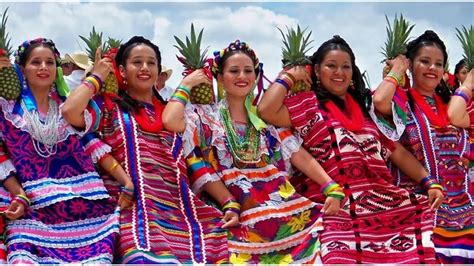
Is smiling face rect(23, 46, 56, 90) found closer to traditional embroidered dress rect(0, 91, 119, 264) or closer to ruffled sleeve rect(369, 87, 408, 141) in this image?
traditional embroidered dress rect(0, 91, 119, 264)

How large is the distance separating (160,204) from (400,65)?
2.21m

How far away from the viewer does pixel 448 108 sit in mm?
5711

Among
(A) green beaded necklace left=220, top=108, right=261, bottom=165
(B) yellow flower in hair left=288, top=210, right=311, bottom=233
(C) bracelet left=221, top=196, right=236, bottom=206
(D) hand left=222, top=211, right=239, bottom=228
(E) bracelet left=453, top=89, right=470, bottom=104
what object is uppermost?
(E) bracelet left=453, top=89, right=470, bottom=104

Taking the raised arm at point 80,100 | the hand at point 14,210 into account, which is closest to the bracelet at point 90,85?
the raised arm at point 80,100

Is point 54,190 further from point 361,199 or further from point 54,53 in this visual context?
point 361,199

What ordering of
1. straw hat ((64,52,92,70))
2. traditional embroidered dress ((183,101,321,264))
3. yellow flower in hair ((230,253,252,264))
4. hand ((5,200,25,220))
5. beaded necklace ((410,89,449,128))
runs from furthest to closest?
straw hat ((64,52,92,70)), beaded necklace ((410,89,449,128)), traditional embroidered dress ((183,101,321,264)), yellow flower in hair ((230,253,252,264)), hand ((5,200,25,220))

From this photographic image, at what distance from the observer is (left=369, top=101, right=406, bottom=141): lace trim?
5406 mm

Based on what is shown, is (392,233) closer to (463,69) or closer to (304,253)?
(304,253)

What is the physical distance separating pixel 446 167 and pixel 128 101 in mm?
2538

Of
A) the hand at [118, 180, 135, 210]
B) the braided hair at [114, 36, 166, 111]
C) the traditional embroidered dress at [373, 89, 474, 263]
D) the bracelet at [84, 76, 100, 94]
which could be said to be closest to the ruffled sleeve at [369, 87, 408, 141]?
the traditional embroidered dress at [373, 89, 474, 263]

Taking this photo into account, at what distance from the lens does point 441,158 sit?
5.55m

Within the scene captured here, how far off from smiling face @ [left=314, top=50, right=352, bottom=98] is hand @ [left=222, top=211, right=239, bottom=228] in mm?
1262

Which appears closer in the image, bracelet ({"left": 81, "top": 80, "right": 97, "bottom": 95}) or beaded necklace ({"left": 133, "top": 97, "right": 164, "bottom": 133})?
bracelet ({"left": 81, "top": 80, "right": 97, "bottom": 95})

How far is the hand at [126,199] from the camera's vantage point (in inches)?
187
